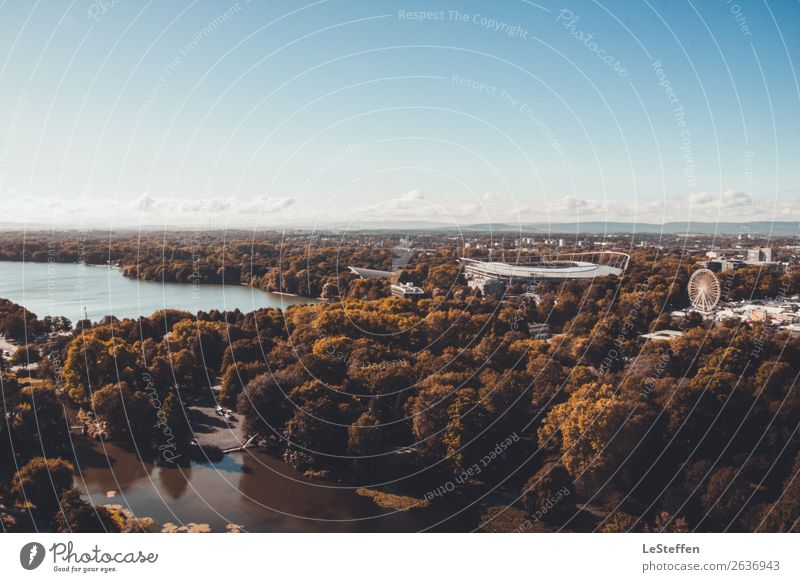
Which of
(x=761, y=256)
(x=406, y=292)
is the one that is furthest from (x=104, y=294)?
(x=761, y=256)

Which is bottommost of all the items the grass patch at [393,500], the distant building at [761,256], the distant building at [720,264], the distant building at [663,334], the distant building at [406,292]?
the grass patch at [393,500]

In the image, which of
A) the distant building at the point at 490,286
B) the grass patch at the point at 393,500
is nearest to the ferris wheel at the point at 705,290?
the distant building at the point at 490,286

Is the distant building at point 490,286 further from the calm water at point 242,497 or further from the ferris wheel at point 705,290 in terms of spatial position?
the calm water at point 242,497

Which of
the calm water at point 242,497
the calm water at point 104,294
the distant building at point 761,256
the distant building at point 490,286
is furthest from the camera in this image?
the distant building at point 761,256

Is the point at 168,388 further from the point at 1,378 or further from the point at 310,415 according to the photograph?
the point at 310,415

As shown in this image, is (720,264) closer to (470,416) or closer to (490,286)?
(490,286)

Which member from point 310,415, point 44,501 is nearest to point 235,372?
point 310,415

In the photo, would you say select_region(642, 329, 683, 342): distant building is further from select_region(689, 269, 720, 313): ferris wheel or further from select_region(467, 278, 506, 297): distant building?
select_region(467, 278, 506, 297): distant building
